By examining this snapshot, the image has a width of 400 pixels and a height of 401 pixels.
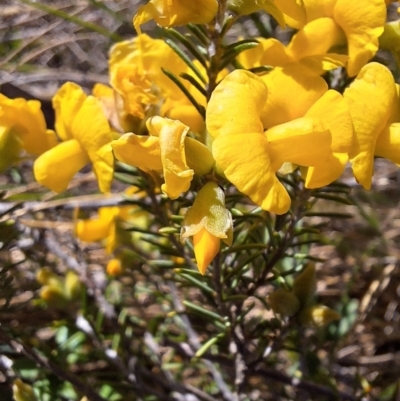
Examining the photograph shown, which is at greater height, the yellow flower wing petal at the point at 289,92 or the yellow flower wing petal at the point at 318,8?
the yellow flower wing petal at the point at 318,8

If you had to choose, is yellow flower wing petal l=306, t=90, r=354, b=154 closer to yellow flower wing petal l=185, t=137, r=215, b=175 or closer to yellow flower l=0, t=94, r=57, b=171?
yellow flower wing petal l=185, t=137, r=215, b=175

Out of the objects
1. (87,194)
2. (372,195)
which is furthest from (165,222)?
(372,195)

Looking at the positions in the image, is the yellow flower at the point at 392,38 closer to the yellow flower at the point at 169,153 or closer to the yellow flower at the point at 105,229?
the yellow flower at the point at 169,153

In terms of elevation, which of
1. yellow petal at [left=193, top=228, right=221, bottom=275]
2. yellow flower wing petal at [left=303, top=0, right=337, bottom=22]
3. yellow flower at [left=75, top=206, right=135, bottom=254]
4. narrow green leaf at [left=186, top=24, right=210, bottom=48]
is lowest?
yellow flower at [left=75, top=206, right=135, bottom=254]

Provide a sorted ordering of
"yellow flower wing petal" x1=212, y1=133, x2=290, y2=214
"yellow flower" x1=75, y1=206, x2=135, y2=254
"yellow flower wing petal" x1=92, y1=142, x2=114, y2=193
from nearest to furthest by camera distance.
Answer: "yellow flower wing petal" x1=212, y1=133, x2=290, y2=214
"yellow flower wing petal" x1=92, y1=142, x2=114, y2=193
"yellow flower" x1=75, y1=206, x2=135, y2=254

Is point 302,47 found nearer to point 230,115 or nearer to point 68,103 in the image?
point 230,115

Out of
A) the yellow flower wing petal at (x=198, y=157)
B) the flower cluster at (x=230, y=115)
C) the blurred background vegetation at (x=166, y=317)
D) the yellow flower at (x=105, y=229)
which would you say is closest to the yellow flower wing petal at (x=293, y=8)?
the flower cluster at (x=230, y=115)

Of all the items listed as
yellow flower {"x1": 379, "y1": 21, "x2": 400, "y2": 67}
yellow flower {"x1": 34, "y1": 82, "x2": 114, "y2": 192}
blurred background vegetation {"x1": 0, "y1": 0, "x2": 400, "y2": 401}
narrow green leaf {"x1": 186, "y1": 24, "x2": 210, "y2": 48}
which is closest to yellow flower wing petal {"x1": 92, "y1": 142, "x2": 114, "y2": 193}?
yellow flower {"x1": 34, "y1": 82, "x2": 114, "y2": 192}
